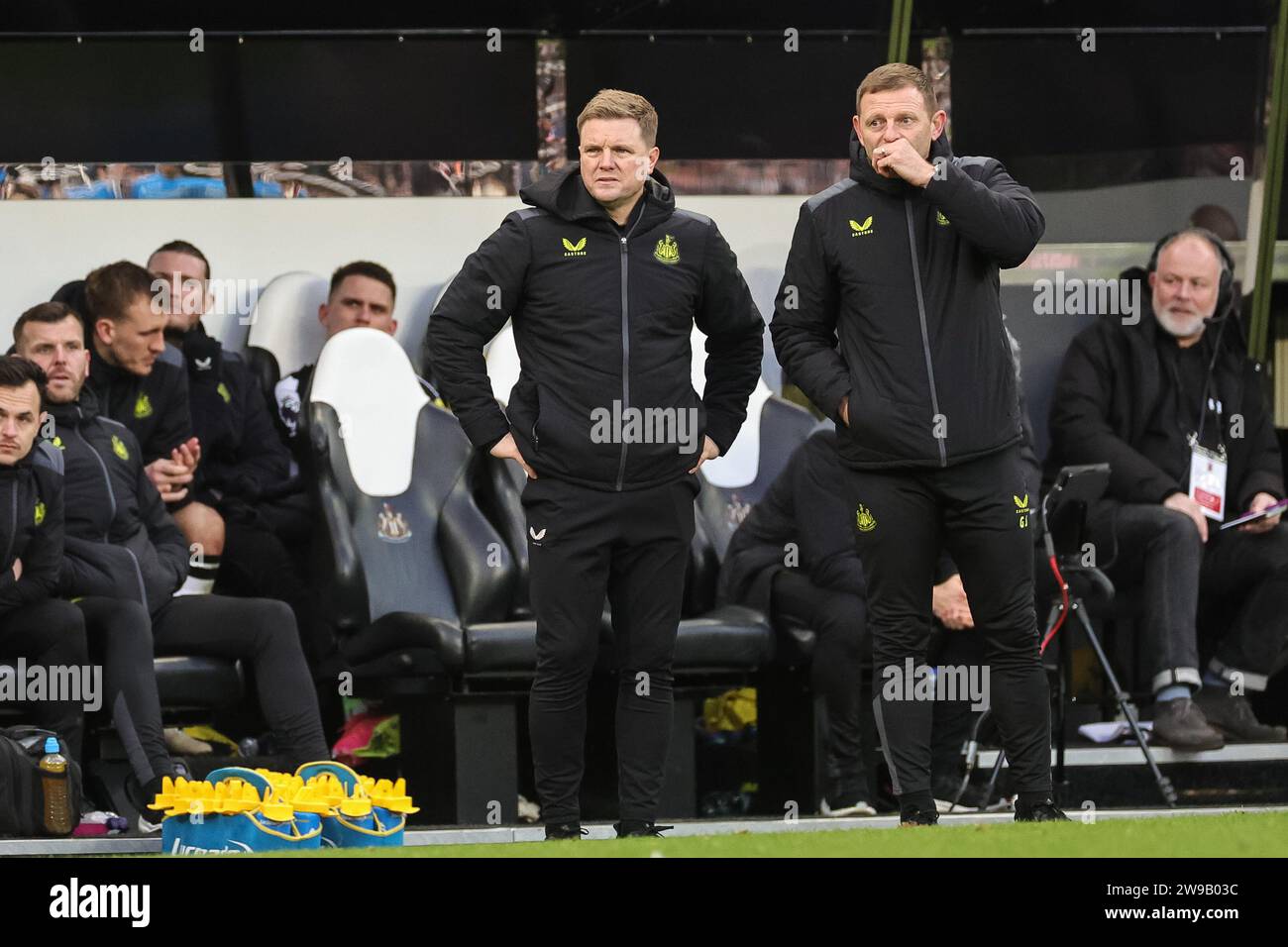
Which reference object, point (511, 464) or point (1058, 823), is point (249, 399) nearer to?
point (511, 464)

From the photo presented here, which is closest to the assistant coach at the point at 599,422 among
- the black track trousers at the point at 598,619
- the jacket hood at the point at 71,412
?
the black track trousers at the point at 598,619

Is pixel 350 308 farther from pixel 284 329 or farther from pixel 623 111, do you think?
pixel 623 111

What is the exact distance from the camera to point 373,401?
22.7 ft

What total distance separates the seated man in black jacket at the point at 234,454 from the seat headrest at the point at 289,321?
0.17 meters

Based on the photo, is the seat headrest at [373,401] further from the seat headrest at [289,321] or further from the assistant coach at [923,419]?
the assistant coach at [923,419]

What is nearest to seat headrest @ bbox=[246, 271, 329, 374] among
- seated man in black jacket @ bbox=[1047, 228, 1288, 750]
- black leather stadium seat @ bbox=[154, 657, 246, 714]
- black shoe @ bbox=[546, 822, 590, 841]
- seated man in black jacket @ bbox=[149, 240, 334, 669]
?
seated man in black jacket @ bbox=[149, 240, 334, 669]

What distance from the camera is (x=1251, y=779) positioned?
662 cm

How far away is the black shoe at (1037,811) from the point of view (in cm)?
458

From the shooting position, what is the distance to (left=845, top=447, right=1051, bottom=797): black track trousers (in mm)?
4648

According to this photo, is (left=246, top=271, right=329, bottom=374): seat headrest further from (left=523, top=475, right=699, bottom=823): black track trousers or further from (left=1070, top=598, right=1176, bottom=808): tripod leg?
(left=1070, top=598, right=1176, bottom=808): tripod leg

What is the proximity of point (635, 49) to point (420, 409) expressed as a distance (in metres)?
1.62

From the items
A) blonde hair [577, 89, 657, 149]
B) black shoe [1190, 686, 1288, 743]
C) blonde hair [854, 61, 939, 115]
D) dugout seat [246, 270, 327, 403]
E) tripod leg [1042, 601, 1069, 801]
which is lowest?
black shoe [1190, 686, 1288, 743]

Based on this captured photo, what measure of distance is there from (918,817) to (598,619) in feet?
2.90

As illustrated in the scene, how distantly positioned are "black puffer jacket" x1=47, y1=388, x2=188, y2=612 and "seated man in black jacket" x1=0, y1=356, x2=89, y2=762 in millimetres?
202
